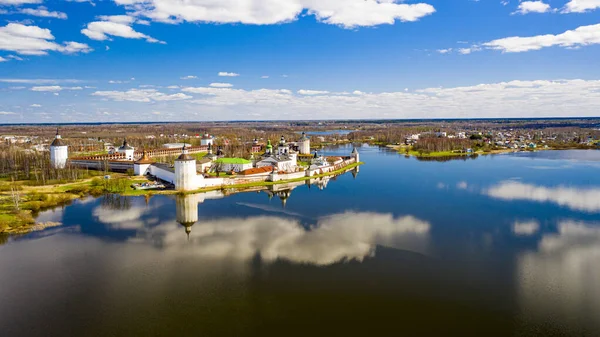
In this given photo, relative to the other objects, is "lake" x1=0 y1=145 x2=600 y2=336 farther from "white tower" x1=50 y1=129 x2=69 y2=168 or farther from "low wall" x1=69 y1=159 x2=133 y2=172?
"white tower" x1=50 y1=129 x2=69 y2=168

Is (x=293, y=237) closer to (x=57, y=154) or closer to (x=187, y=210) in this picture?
(x=187, y=210)

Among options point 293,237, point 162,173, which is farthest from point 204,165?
point 293,237

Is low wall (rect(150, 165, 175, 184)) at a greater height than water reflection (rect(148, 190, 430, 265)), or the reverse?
low wall (rect(150, 165, 175, 184))

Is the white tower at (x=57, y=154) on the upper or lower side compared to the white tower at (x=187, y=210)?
upper

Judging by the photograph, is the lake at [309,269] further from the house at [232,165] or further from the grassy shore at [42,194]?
the house at [232,165]

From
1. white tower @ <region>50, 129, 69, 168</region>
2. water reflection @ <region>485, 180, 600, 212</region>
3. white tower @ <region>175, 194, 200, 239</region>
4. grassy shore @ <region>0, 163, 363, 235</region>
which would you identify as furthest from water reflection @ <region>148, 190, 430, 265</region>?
A: white tower @ <region>50, 129, 69, 168</region>

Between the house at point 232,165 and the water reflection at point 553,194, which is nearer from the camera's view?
the water reflection at point 553,194

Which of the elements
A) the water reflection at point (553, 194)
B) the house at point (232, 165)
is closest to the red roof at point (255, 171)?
the house at point (232, 165)
